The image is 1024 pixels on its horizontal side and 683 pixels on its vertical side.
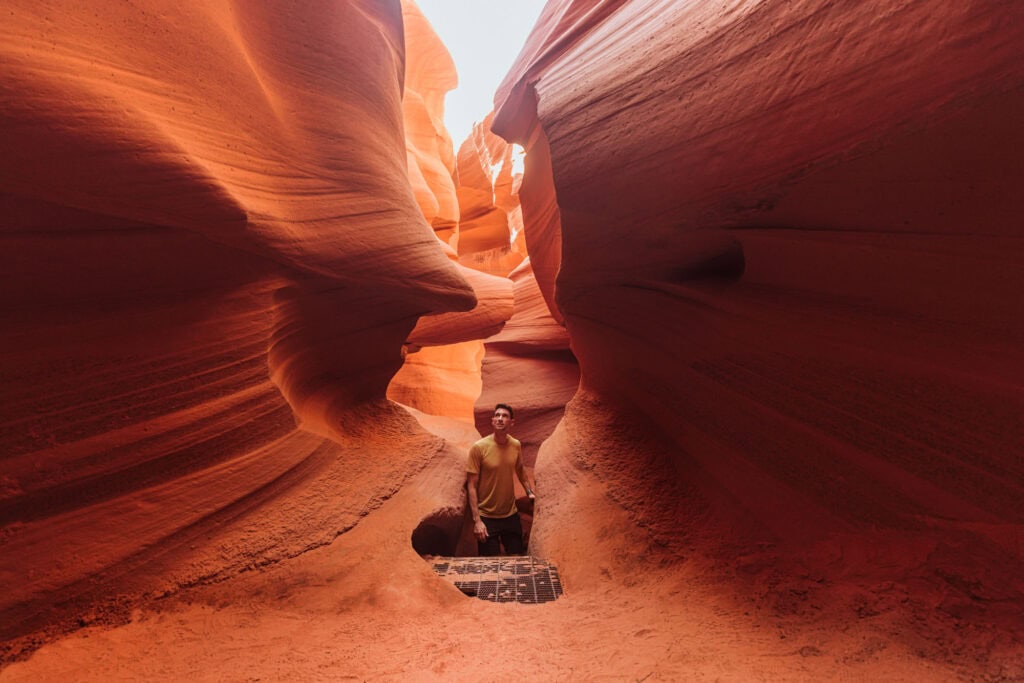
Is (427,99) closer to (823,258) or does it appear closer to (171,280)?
(171,280)

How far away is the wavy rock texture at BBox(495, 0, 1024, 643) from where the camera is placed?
65.7 inches

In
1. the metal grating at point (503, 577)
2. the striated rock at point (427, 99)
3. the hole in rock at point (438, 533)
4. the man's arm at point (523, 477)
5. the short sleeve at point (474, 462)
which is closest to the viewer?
the metal grating at point (503, 577)

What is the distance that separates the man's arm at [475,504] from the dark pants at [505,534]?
0.17 metres

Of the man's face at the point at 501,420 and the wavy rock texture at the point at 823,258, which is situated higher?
the wavy rock texture at the point at 823,258

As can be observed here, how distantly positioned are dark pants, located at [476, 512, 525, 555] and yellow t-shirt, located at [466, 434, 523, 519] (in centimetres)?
5

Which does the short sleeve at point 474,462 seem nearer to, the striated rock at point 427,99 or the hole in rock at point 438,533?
the hole in rock at point 438,533

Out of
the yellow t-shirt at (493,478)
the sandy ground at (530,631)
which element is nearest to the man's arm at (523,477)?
the yellow t-shirt at (493,478)

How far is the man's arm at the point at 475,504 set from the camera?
3746mm

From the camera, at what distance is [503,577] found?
2.99m

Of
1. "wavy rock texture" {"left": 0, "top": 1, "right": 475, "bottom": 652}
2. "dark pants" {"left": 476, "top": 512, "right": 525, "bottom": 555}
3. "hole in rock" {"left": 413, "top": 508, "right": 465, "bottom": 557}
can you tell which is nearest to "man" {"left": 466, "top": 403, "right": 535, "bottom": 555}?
"dark pants" {"left": 476, "top": 512, "right": 525, "bottom": 555}

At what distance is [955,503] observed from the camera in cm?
190

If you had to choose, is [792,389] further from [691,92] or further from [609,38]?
[609,38]

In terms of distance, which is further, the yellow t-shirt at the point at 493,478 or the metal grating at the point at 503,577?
the yellow t-shirt at the point at 493,478

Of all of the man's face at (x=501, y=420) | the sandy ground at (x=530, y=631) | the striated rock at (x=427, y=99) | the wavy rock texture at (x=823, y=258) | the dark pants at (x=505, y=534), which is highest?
the striated rock at (x=427, y=99)
